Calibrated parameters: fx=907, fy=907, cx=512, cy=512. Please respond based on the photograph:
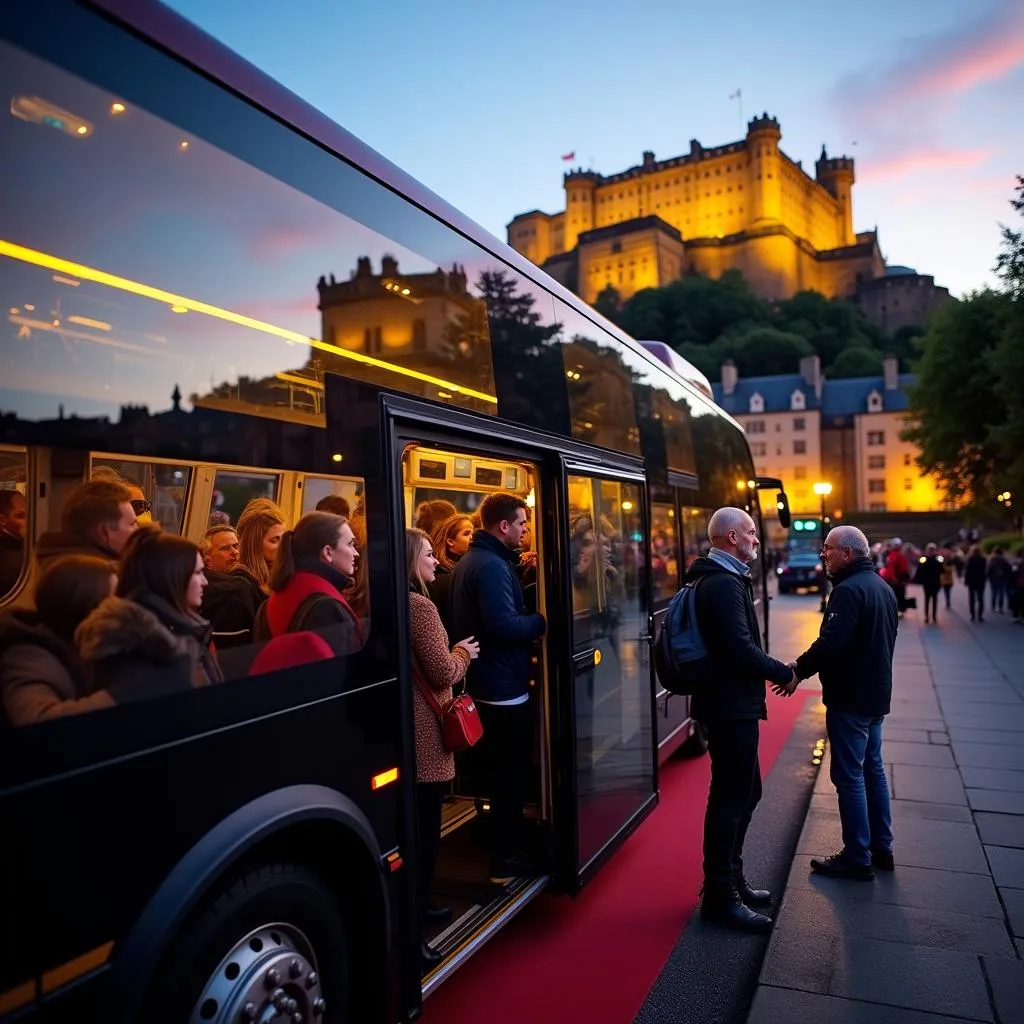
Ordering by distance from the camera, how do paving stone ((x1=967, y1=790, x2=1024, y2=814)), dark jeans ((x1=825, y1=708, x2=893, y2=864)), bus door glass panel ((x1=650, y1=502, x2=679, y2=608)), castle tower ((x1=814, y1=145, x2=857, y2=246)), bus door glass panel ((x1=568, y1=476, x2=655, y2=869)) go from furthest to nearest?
castle tower ((x1=814, y1=145, x2=857, y2=246)) < bus door glass panel ((x1=650, y1=502, x2=679, y2=608)) < paving stone ((x1=967, y1=790, x2=1024, y2=814)) < dark jeans ((x1=825, y1=708, x2=893, y2=864)) < bus door glass panel ((x1=568, y1=476, x2=655, y2=869))

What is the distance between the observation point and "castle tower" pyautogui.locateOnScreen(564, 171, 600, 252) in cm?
11644

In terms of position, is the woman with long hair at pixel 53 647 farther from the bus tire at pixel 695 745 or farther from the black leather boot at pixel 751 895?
the bus tire at pixel 695 745

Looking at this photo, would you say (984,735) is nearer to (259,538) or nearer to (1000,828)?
(1000,828)

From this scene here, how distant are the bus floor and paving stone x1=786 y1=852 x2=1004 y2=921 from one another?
1701 millimetres

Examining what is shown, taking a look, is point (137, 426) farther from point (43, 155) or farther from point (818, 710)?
point (818, 710)

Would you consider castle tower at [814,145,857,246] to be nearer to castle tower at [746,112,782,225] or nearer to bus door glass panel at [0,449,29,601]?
castle tower at [746,112,782,225]

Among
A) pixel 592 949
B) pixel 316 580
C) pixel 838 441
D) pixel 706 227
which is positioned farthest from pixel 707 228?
pixel 316 580

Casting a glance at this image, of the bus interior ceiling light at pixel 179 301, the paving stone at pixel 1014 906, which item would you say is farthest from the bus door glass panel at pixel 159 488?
the paving stone at pixel 1014 906

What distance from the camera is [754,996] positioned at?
12.6ft

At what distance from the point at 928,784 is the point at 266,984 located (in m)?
6.14

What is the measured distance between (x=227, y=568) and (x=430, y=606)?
95cm

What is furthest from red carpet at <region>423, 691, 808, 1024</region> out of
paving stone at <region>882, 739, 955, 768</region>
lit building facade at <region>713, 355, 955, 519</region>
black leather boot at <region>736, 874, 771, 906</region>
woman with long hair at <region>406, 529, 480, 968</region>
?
lit building facade at <region>713, 355, 955, 519</region>

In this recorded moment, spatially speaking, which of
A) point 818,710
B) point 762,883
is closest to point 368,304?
point 762,883

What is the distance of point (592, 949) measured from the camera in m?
4.43
